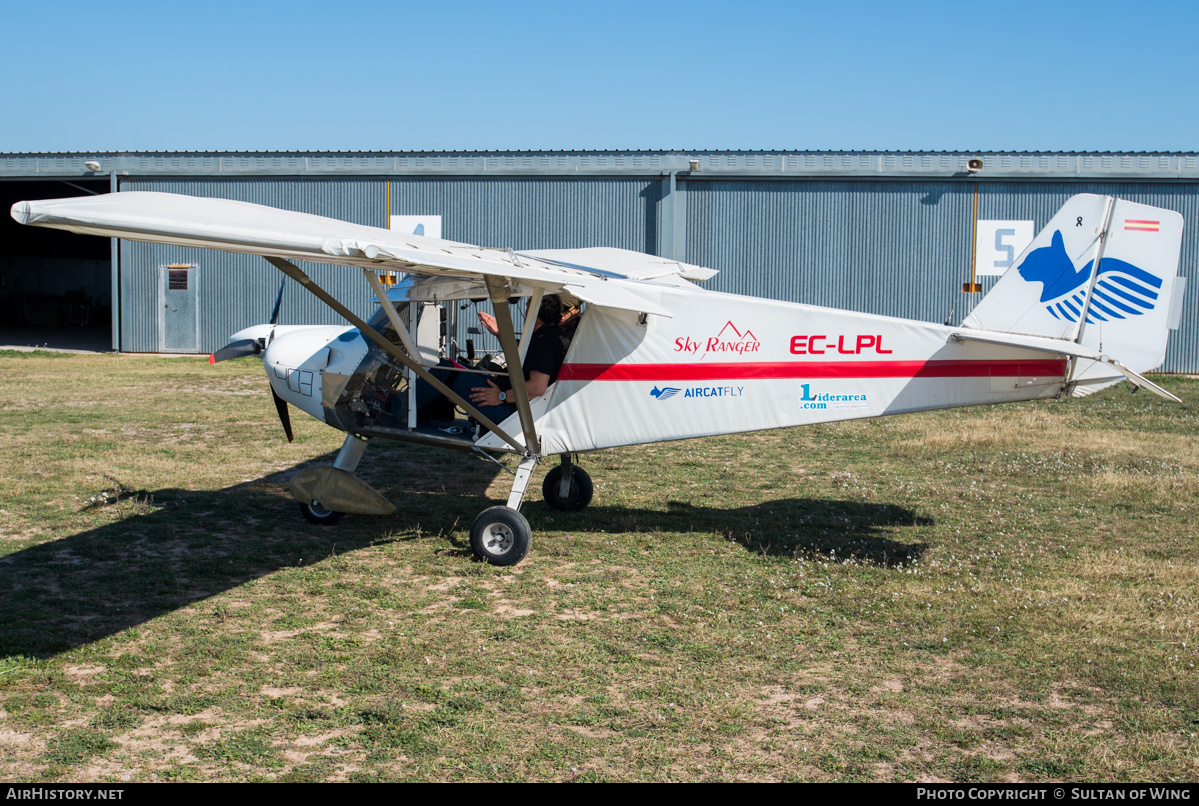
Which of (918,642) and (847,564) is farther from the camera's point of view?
(847,564)

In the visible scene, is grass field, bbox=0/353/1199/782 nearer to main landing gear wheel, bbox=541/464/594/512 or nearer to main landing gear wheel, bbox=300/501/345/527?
main landing gear wheel, bbox=300/501/345/527

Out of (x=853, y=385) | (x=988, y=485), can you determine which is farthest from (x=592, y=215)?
(x=853, y=385)

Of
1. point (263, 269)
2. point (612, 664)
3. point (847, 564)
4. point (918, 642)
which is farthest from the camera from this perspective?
point (263, 269)

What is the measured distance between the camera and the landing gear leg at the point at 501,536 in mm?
7254

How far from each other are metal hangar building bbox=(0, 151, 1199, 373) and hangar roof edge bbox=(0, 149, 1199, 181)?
4cm

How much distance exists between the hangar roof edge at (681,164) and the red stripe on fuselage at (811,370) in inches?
683

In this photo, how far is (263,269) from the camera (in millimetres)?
25375

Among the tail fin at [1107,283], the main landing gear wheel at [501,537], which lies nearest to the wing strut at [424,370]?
the main landing gear wheel at [501,537]

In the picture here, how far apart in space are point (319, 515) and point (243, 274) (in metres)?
19.4

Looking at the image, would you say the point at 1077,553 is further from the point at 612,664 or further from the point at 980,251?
the point at 980,251

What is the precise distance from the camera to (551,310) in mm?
7926

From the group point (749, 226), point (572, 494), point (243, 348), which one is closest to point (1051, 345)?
point (572, 494)

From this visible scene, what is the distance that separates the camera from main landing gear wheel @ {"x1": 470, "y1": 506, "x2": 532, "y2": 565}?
7254 mm

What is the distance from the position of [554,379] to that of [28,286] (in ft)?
164
